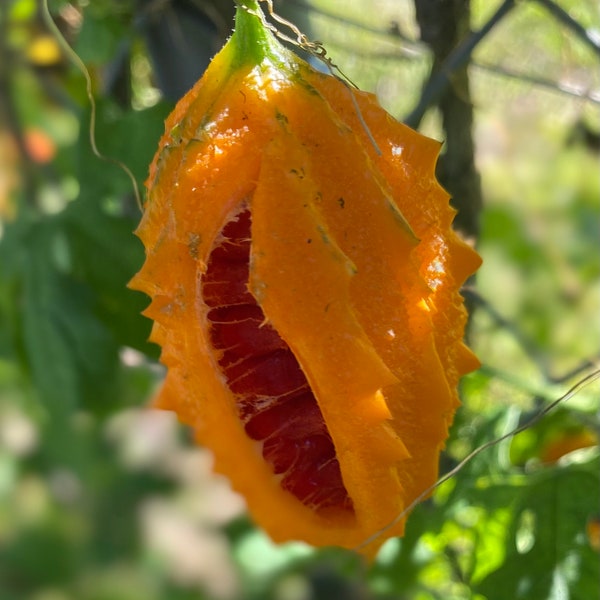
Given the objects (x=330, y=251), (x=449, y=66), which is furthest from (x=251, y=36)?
(x=449, y=66)

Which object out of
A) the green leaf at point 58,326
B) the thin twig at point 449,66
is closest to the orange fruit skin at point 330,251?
the thin twig at point 449,66

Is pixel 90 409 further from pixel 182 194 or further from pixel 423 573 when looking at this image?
pixel 182 194

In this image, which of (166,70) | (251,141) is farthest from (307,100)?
(166,70)

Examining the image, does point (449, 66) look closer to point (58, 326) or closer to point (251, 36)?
point (251, 36)

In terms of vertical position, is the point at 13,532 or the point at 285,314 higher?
the point at 285,314

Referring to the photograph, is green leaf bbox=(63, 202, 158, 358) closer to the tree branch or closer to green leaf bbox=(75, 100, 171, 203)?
green leaf bbox=(75, 100, 171, 203)

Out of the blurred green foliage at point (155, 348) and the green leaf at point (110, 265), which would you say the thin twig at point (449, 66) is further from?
the green leaf at point (110, 265)
